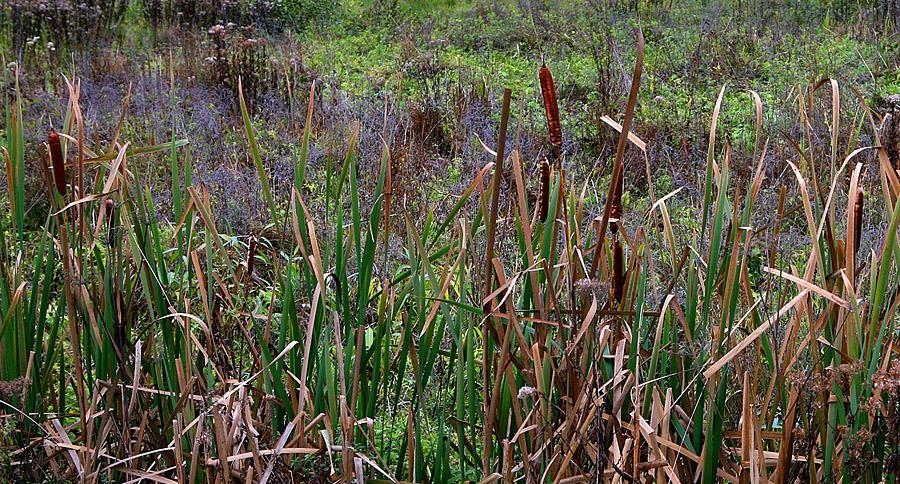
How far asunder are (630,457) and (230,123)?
4.22m

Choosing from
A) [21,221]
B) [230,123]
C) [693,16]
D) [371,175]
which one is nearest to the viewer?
[21,221]

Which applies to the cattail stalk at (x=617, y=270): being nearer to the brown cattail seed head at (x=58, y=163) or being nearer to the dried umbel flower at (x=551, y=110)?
the dried umbel flower at (x=551, y=110)

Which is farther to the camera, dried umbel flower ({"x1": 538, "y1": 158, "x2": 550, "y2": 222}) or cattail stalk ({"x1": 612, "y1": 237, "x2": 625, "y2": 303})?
cattail stalk ({"x1": 612, "y1": 237, "x2": 625, "y2": 303})

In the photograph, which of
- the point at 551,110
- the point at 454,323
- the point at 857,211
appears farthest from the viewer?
the point at 454,323

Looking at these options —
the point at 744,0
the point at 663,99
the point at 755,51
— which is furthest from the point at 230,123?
the point at 744,0

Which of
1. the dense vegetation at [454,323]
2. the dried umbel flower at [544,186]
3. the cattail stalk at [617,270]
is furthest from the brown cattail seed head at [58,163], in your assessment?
the cattail stalk at [617,270]

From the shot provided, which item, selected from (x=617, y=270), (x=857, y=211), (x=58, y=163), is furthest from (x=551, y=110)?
(x=58, y=163)

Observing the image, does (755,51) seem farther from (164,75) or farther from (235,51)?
(164,75)

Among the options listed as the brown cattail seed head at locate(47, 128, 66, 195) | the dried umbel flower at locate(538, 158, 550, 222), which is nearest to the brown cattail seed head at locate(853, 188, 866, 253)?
the dried umbel flower at locate(538, 158, 550, 222)

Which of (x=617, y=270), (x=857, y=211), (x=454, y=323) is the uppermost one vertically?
(x=857, y=211)

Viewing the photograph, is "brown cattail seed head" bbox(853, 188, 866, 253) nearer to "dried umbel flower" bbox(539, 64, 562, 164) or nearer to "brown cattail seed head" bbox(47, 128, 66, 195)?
"dried umbel flower" bbox(539, 64, 562, 164)

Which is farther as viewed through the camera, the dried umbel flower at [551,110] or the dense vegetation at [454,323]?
the dense vegetation at [454,323]

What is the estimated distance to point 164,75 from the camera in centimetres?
585

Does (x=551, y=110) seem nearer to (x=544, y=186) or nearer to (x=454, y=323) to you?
(x=544, y=186)
